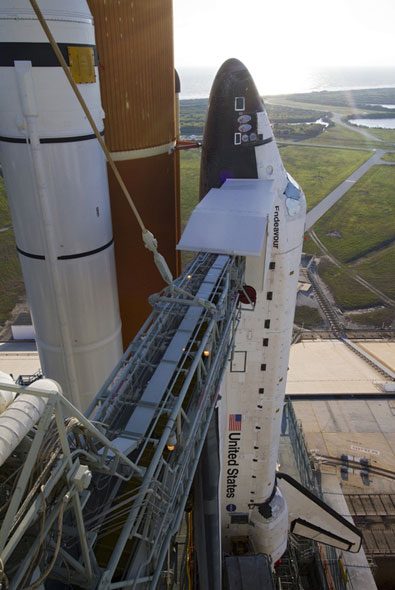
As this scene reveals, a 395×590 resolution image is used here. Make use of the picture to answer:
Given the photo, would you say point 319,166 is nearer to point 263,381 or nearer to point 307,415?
point 307,415

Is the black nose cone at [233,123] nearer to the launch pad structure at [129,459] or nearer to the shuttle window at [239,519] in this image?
the launch pad structure at [129,459]

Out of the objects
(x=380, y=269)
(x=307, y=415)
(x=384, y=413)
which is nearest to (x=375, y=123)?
(x=380, y=269)

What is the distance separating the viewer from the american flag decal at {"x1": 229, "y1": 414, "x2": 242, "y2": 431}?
605 inches

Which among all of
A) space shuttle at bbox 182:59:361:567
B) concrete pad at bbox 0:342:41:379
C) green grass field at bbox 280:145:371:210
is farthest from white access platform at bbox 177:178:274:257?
green grass field at bbox 280:145:371:210

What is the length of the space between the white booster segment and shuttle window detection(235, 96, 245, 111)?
491 cm

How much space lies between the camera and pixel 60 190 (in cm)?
866

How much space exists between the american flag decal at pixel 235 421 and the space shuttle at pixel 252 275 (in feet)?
0.12

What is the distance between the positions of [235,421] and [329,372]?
19.7m

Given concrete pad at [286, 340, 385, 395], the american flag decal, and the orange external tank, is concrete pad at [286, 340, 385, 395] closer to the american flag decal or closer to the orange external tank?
the american flag decal

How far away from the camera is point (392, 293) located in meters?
47.5

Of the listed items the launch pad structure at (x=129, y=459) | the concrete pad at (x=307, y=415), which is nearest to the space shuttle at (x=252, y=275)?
the launch pad structure at (x=129, y=459)

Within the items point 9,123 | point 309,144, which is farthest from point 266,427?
point 309,144

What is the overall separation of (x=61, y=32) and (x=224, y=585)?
1769 cm

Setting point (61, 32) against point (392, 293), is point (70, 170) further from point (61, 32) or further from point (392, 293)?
point (392, 293)
